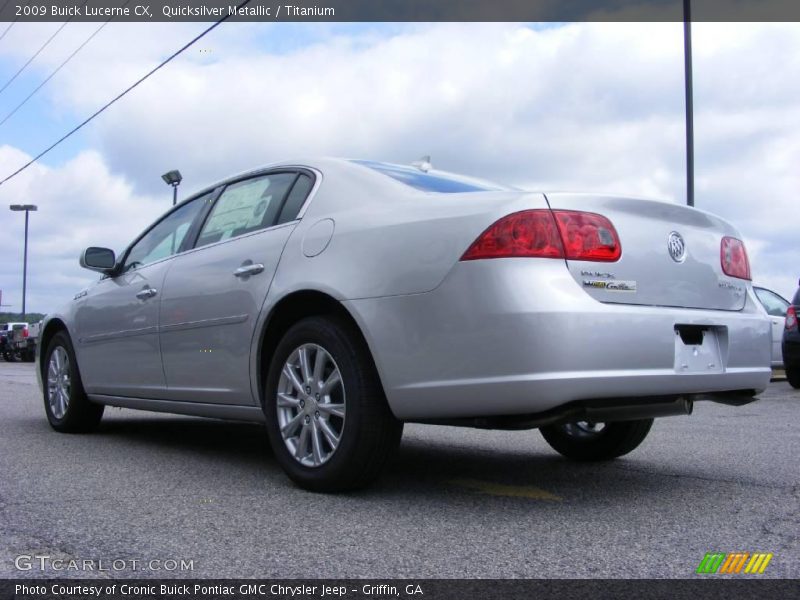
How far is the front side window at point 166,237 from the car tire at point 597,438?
2.38 m

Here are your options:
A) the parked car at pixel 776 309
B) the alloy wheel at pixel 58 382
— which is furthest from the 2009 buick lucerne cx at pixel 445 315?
the parked car at pixel 776 309

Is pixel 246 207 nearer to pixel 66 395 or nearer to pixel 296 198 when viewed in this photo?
pixel 296 198

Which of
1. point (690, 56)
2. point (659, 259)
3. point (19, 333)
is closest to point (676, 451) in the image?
point (659, 259)

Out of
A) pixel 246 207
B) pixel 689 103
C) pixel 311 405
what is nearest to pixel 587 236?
pixel 311 405

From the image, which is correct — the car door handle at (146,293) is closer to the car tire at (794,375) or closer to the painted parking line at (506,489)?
the painted parking line at (506,489)

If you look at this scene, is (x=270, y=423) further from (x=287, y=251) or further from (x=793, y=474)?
(x=793, y=474)

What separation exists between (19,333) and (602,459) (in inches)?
1148

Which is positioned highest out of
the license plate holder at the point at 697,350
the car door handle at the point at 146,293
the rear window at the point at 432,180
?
the rear window at the point at 432,180

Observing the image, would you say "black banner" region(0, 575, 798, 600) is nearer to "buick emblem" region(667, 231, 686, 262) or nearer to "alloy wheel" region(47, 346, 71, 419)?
"buick emblem" region(667, 231, 686, 262)

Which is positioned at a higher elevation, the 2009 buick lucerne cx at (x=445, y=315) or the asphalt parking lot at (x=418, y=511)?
the 2009 buick lucerne cx at (x=445, y=315)

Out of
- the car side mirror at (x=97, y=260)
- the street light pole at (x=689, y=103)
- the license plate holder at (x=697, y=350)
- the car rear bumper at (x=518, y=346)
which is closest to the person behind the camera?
the car rear bumper at (x=518, y=346)

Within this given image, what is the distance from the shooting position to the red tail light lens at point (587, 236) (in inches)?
122

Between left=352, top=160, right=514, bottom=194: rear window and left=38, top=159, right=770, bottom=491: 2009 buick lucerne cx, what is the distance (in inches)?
0.8

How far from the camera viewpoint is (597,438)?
14.5 ft
